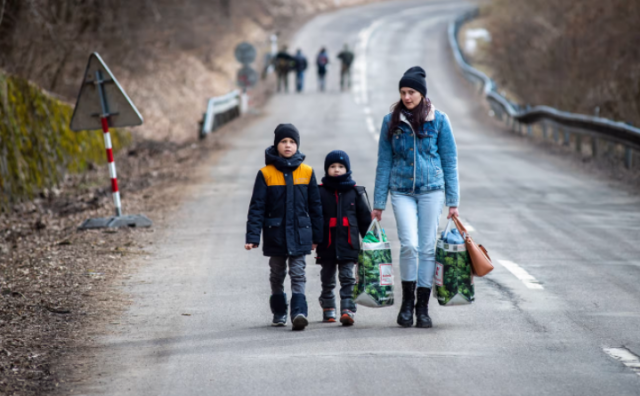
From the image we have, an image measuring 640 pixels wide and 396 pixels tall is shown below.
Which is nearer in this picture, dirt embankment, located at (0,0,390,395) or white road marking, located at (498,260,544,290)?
dirt embankment, located at (0,0,390,395)

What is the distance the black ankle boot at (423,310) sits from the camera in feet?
21.4

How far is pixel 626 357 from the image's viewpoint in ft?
18.3

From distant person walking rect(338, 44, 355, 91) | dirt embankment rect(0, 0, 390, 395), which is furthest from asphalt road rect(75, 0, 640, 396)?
distant person walking rect(338, 44, 355, 91)

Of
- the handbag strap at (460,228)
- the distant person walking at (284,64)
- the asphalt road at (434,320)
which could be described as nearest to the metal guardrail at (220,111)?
the distant person walking at (284,64)

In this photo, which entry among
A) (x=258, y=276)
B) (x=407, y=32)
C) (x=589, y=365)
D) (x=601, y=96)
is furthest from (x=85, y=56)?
(x=407, y=32)

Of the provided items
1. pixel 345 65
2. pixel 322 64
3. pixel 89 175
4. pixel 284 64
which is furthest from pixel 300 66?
pixel 89 175

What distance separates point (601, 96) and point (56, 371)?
80.9 feet

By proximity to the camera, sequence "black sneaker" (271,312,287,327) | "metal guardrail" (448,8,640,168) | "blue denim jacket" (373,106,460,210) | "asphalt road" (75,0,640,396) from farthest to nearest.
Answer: "metal guardrail" (448,8,640,168) → "black sneaker" (271,312,287,327) → "blue denim jacket" (373,106,460,210) → "asphalt road" (75,0,640,396)

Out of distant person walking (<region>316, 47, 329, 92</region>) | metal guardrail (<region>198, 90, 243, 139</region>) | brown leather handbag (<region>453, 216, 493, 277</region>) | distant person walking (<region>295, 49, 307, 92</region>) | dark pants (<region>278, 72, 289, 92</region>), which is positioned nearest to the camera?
brown leather handbag (<region>453, 216, 493, 277</region>)

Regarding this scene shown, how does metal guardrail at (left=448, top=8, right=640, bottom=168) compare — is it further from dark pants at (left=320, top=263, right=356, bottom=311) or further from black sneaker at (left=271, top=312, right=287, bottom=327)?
black sneaker at (left=271, top=312, right=287, bottom=327)

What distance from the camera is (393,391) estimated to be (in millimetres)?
4918

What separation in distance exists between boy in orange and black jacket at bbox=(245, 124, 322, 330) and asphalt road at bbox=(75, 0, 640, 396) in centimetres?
57

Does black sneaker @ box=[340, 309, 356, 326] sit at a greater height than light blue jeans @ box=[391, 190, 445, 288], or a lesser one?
lesser

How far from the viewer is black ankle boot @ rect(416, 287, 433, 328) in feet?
21.4
